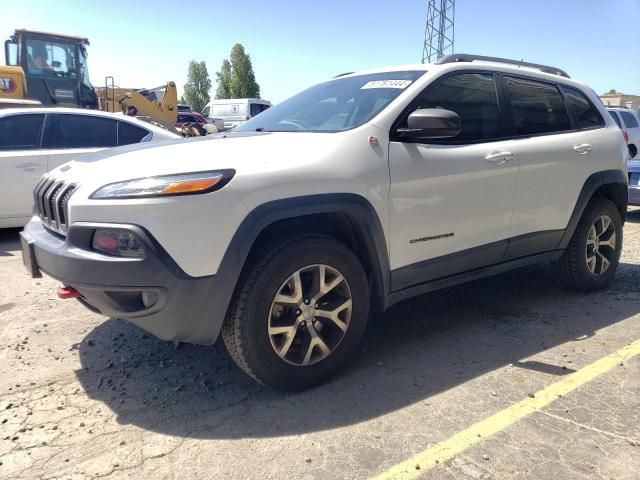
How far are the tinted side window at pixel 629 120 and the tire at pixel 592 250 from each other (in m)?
11.9

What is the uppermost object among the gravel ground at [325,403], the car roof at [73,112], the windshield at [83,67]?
the windshield at [83,67]

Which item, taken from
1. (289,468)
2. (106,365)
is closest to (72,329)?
(106,365)

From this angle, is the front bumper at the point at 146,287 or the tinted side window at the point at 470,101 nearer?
the front bumper at the point at 146,287

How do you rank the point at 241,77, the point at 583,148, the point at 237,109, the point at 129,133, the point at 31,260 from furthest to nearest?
the point at 241,77 < the point at 237,109 < the point at 129,133 < the point at 583,148 < the point at 31,260

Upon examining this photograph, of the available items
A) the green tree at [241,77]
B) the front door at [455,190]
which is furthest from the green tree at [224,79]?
the front door at [455,190]

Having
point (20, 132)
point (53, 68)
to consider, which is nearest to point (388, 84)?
point (20, 132)

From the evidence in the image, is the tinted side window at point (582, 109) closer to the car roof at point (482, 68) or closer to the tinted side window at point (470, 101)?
the car roof at point (482, 68)

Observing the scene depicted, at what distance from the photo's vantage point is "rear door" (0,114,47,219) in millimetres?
6301

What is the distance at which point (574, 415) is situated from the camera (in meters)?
2.79

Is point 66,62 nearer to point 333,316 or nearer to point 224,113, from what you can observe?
point 224,113

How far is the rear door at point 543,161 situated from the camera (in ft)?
13.1

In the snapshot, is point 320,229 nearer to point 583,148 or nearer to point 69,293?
point 69,293

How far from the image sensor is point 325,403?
2.92m

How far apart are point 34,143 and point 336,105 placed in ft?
14.6
